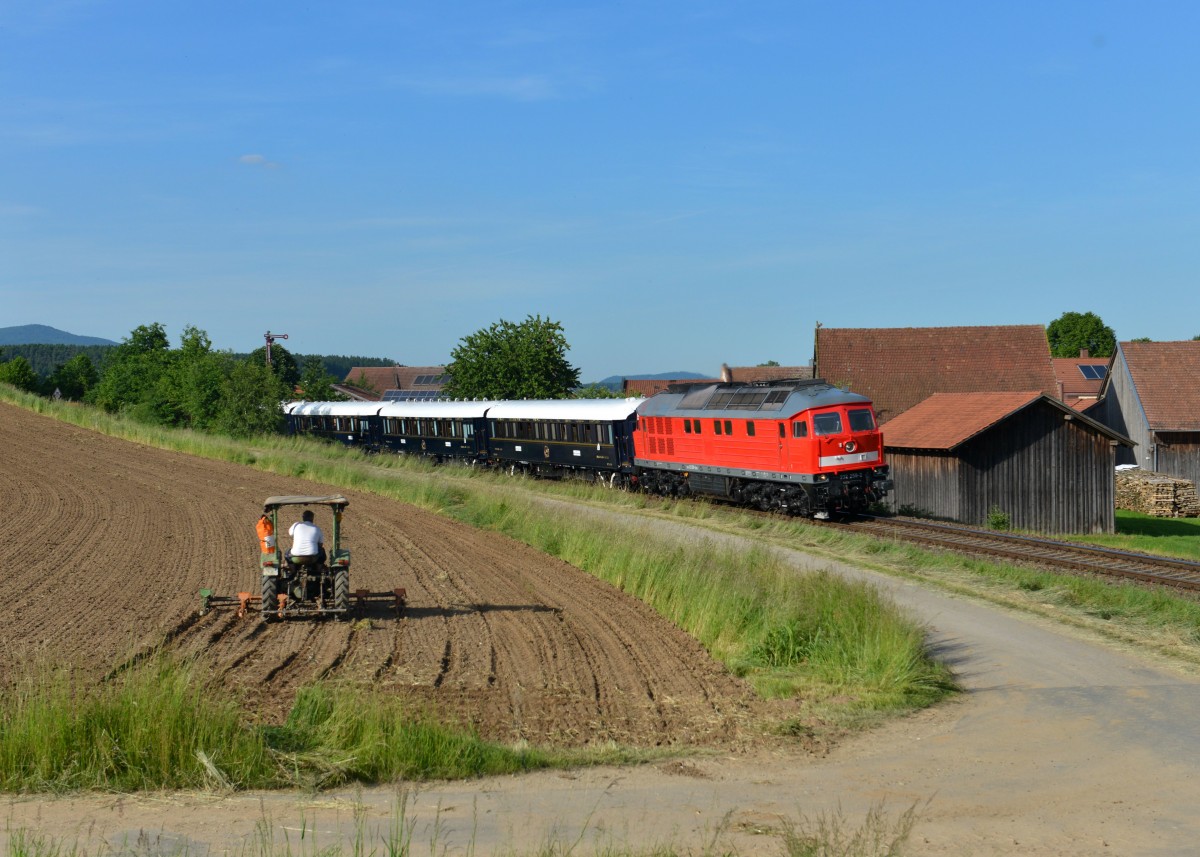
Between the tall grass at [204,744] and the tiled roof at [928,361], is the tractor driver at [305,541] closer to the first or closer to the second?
the tall grass at [204,744]

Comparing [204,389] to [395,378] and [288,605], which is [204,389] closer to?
[288,605]

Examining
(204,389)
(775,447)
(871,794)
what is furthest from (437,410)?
(871,794)

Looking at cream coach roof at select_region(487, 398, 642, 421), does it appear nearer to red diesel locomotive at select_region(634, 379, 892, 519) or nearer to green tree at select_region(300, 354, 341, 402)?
red diesel locomotive at select_region(634, 379, 892, 519)

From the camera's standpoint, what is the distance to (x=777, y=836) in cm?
747

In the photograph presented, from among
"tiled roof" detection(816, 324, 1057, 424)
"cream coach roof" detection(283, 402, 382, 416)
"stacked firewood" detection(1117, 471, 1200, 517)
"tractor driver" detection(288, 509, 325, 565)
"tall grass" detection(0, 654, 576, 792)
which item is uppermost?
"tiled roof" detection(816, 324, 1057, 424)

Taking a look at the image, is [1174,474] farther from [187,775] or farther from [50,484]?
[187,775]

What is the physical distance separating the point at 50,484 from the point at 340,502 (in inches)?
647

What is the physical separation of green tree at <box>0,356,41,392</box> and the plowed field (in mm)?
115152

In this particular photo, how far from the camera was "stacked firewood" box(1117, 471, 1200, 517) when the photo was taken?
43.8 meters

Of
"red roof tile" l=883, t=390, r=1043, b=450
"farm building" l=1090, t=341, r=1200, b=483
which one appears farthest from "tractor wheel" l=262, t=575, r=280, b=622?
"farm building" l=1090, t=341, r=1200, b=483

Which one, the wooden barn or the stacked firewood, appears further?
the stacked firewood

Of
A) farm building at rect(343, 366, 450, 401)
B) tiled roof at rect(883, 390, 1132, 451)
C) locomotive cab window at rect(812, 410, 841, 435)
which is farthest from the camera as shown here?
farm building at rect(343, 366, 450, 401)

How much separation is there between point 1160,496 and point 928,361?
12104 millimetres

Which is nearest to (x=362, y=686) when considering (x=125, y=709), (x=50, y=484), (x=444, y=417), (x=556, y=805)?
(x=125, y=709)
